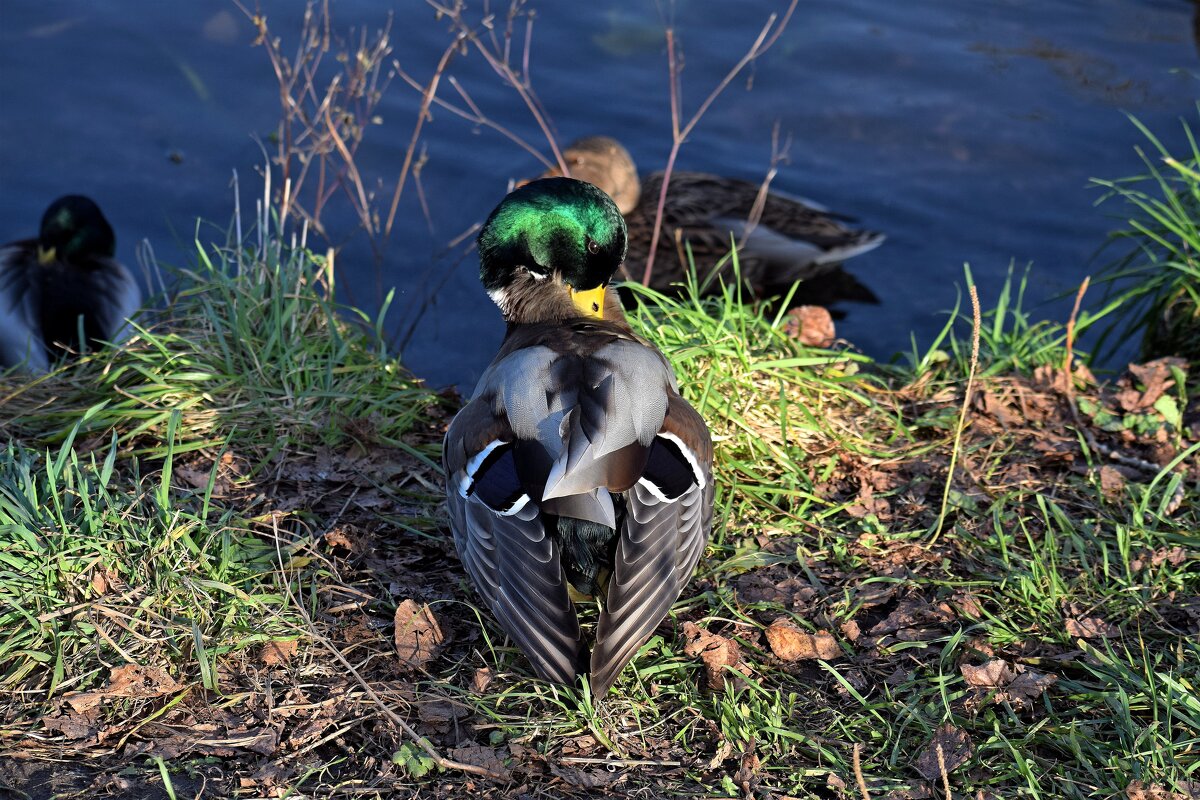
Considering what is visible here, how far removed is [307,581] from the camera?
128 inches

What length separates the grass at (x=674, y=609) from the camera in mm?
2736

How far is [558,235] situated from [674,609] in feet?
3.57

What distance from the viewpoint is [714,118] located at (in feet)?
25.5

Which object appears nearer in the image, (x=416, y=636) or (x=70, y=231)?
(x=416, y=636)

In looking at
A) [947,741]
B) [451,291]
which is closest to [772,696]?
[947,741]

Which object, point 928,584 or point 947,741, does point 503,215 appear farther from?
point 947,741

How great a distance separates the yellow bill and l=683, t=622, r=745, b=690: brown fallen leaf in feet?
3.18

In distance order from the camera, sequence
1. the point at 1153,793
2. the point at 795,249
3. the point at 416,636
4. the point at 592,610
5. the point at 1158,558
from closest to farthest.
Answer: the point at 1153,793 → the point at 416,636 → the point at 592,610 → the point at 1158,558 → the point at 795,249

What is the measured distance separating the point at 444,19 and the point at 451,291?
90.5 inches

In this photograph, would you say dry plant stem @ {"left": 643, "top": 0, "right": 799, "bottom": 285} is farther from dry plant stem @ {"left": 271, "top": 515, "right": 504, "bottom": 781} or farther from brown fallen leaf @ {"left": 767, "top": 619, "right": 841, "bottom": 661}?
dry plant stem @ {"left": 271, "top": 515, "right": 504, "bottom": 781}

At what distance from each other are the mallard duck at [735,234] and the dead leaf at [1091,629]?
3564 millimetres

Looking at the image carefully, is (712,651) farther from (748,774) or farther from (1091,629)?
(1091,629)

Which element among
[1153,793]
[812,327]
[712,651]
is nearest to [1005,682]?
[1153,793]

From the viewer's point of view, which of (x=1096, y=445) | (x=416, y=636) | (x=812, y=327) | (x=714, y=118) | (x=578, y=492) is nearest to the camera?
(x=578, y=492)
